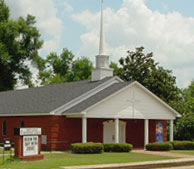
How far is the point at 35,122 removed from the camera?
2905 centimetres

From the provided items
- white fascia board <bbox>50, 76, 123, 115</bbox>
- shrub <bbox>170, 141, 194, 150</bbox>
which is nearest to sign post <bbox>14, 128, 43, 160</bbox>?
white fascia board <bbox>50, 76, 123, 115</bbox>

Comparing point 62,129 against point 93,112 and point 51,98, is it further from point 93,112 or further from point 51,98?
point 51,98

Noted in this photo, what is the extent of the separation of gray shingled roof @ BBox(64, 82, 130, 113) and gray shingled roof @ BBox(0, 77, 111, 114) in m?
1.13

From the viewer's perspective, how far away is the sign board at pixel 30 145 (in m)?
19.2

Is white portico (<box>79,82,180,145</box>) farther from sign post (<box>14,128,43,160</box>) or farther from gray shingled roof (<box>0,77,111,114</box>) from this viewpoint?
sign post (<box>14,128,43,160</box>)

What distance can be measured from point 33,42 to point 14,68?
465 centimetres

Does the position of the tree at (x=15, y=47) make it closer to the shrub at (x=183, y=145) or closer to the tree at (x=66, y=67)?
the tree at (x=66, y=67)

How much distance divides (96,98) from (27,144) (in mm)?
9630

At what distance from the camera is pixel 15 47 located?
52.6 m

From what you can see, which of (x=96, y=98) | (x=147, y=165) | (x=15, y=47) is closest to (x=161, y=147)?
(x=96, y=98)

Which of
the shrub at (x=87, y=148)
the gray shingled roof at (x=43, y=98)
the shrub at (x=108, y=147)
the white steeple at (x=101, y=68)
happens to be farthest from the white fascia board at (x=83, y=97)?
the shrub at (x=108, y=147)

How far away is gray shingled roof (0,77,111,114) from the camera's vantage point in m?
29.2

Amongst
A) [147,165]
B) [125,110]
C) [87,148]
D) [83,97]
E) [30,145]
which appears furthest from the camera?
[83,97]

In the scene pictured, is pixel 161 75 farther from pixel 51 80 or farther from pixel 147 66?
pixel 51 80
